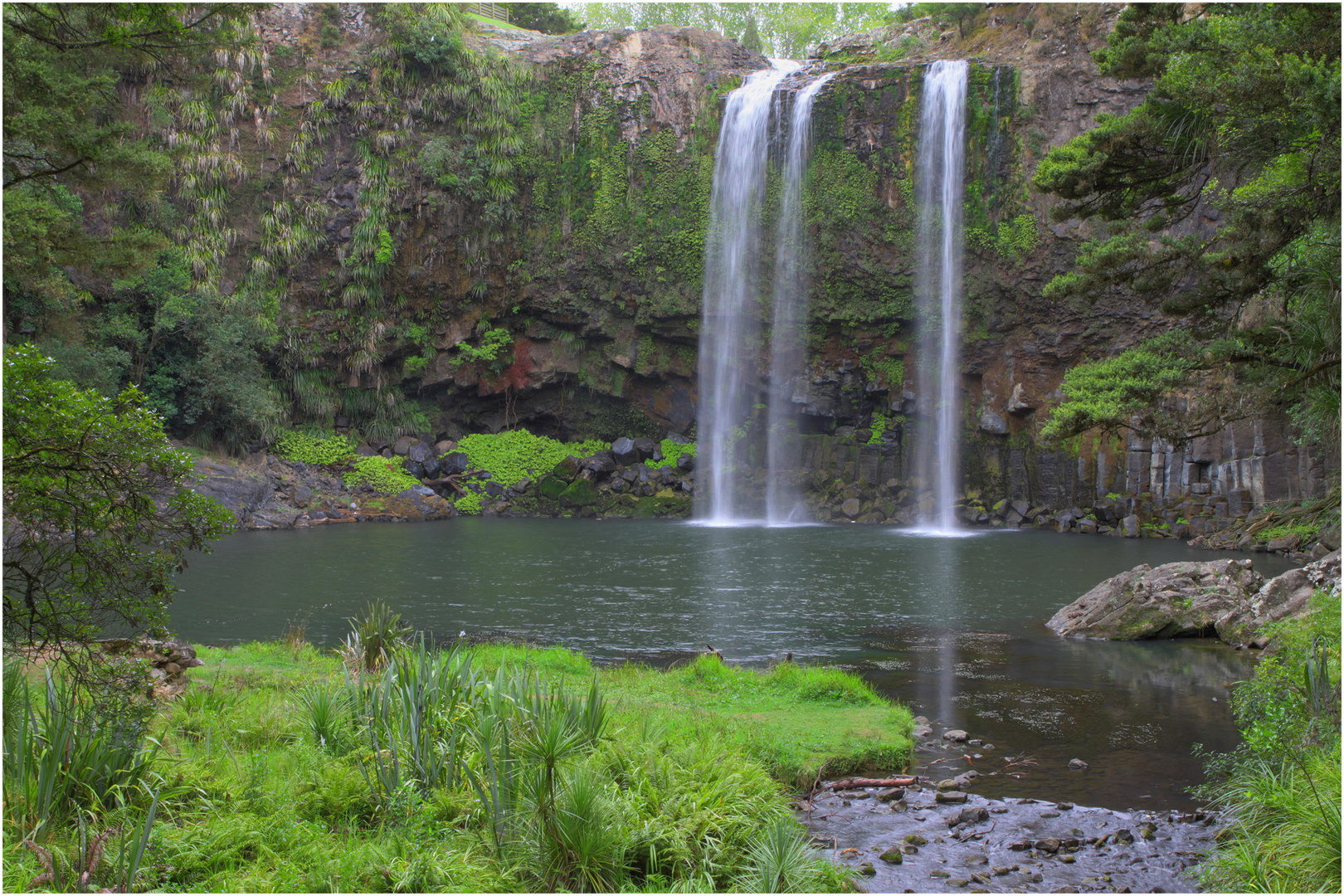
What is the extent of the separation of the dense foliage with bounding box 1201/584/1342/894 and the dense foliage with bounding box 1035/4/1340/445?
2.37 m

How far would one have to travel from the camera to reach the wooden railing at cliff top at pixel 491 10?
47.4 metres

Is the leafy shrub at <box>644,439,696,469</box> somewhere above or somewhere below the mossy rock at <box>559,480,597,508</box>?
above

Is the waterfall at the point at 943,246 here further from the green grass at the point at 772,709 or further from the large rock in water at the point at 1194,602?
the green grass at the point at 772,709

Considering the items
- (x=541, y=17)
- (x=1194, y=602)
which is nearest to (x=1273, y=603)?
(x=1194, y=602)

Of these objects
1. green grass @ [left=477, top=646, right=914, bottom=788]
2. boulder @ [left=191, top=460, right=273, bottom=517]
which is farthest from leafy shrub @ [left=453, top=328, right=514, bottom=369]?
green grass @ [left=477, top=646, right=914, bottom=788]

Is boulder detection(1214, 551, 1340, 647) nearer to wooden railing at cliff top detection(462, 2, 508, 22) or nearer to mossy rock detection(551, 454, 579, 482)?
mossy rock detection(551, 454, 579, 482)

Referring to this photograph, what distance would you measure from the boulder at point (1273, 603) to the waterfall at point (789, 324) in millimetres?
20724

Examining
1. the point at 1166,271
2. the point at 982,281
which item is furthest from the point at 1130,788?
the point at 982,281

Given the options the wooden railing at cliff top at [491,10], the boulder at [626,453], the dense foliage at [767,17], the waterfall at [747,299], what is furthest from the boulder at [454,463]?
Result: the dense foliage at [767,17]

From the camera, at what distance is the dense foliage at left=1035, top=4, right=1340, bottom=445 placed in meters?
7.92

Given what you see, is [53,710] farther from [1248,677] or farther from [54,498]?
[1248,677]

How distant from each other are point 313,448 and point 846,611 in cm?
2614

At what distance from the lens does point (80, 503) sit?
17.3 ft

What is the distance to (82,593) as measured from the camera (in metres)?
5.55
